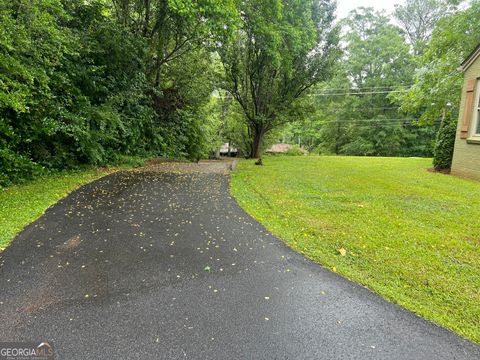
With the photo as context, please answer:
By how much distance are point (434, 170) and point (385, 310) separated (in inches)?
390

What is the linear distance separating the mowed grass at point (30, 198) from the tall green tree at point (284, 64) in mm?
8363

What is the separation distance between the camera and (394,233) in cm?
388

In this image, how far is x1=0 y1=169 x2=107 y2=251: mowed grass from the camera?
369cm

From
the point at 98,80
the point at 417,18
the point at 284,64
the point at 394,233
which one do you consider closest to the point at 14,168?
the point at 98,80

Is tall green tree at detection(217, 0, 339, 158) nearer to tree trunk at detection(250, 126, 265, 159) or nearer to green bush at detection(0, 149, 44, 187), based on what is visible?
tree trunk at detection(250, 126, 265, 159)

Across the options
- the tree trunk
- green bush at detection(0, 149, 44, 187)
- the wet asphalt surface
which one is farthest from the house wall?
green bush at detection(0, 149, 44, 187)

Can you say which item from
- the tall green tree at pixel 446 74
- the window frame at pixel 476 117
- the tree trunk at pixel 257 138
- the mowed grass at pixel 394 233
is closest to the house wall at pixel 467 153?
the window frame at pixel 476 117

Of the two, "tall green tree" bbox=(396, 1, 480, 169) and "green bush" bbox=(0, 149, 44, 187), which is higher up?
"tall green tree" bbox=(396, 1, 480, 169)

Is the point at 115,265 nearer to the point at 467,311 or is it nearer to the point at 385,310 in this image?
the point at 385,310

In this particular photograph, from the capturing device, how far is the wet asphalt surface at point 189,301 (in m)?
1.88

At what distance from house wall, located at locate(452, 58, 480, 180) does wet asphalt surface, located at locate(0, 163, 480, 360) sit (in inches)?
317

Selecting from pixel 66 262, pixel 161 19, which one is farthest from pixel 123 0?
pixel 66 262

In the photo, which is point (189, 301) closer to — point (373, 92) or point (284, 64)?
point (284, 64)

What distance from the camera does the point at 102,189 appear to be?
588 cm
